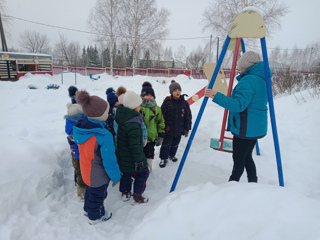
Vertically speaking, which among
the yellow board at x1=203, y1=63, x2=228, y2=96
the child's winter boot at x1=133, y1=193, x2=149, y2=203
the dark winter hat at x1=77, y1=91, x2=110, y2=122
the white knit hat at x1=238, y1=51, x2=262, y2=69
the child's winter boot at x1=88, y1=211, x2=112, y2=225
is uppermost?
the white knit hat at x1=238, y1=51, x2=262, y2=69

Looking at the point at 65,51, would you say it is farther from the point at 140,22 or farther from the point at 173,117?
the point at 173,117

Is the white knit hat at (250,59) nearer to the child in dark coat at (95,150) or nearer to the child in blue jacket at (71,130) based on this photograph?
the child in dark coat at (95,150)

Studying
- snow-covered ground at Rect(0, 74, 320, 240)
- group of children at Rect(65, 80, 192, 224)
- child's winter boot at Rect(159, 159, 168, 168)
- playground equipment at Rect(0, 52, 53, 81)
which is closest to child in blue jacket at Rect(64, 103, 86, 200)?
group of children at Rect(65, 80, 192, 224)

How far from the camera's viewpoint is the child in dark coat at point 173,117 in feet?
11.5

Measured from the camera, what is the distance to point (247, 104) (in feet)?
7.01

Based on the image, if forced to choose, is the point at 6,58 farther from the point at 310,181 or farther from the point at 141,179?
the point at 310,181

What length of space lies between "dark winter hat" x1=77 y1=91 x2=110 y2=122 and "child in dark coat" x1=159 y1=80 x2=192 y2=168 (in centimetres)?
159

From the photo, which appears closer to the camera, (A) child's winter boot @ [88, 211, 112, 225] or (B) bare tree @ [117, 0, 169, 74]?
(A) child's winter boot @ [88, 211, 112, 225]

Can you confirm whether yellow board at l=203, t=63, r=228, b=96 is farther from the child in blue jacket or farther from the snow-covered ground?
the child in blue jacket

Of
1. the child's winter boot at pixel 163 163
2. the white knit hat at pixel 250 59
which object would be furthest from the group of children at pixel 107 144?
the white knit hat at pixel 250 59

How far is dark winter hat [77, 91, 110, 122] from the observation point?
205 cm

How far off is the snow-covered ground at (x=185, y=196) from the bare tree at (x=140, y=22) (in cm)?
1950

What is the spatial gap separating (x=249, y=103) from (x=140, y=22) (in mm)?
22143

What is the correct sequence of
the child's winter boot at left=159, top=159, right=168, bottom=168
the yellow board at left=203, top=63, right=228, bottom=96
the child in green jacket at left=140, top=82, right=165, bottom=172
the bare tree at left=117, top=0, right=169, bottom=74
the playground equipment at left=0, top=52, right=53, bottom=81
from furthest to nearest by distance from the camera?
the bare tree at left=117, top=0, right=169, bottom=74, the playground equipment at left=0, top=52, right=53, bottom=81, the yellow board at left=203, top=63, right=228, bottom=96, the child's winter boot at left=159, top=159, right=168, bottom=168, the child in green jacket at left=140, top=82, right=165, bottom=172
